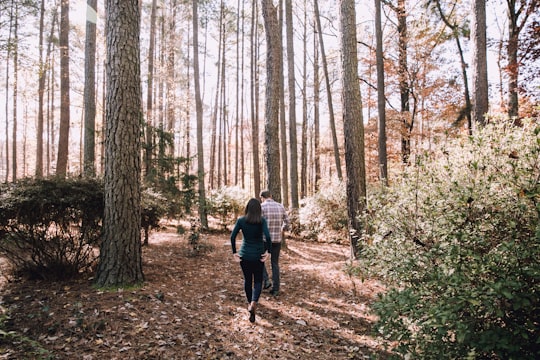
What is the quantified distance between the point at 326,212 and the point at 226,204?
447 cm

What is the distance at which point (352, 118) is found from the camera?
7332 millimetres

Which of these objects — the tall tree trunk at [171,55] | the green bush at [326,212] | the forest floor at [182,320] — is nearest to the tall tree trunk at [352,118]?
the forest floor at [182,320]

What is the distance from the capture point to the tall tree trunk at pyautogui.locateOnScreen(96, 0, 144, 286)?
16.9 feet

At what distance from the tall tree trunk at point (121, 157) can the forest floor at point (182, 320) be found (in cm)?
47

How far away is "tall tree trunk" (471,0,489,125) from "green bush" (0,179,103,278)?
8389 millimetres

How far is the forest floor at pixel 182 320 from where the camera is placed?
12.2ft

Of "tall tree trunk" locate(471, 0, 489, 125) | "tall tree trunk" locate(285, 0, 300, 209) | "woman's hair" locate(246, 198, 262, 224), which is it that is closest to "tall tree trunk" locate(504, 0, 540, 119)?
"tall tree trunk" locate(471, 0, 489, 125)

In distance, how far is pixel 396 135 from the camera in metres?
16.4

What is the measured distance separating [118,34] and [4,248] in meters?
3.95

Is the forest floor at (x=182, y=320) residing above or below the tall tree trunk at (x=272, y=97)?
below

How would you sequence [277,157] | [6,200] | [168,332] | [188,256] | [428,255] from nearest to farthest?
[428,255] < [168,332] < [6,200] < [188,256] < [277,157]

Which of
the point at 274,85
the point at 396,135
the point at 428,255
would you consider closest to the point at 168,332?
the point at 428,255

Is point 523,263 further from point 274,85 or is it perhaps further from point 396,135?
point 396,135

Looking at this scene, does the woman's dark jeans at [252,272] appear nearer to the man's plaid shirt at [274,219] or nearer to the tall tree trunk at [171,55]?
the man's plaid shirt at [274,219]
